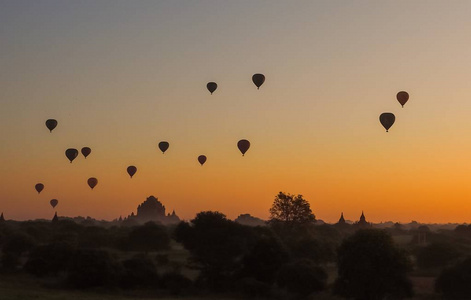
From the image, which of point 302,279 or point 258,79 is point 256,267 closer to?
point 302,279

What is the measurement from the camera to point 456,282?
6419 centimetres

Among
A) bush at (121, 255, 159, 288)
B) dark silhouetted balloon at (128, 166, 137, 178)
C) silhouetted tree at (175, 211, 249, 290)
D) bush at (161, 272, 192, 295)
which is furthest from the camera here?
dark silhouetted balloon at (128, 166, 137, 178)

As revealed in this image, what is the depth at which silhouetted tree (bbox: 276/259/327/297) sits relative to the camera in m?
65.9

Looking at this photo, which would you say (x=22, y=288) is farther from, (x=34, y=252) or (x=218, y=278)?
(x=218, y=278)

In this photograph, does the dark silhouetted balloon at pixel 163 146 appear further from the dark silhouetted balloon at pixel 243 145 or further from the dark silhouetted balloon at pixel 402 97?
the dark silhouetted balloon at pixel 402 97

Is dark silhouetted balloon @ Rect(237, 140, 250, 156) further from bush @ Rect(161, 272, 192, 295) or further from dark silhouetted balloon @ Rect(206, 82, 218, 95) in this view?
bush @ Rect(161, 272, 192, 295)

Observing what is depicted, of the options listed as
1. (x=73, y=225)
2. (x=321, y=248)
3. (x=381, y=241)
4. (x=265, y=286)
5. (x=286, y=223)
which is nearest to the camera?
(x=381, y=241)

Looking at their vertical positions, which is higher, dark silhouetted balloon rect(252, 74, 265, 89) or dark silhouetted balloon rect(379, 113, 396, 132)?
dark silhouetted balloon rect(252, 74, 265, 89)

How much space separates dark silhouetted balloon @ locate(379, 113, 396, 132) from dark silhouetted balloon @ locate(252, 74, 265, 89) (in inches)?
696

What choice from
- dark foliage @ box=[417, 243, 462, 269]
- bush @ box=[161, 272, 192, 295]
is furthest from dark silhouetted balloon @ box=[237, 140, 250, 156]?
bush @ box=[161, 272, 192, 295]

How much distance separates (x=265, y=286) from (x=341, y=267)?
933 centimetres

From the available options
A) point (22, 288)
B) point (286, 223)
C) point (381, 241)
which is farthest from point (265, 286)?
point (286, 223)

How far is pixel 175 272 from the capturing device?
242 ft

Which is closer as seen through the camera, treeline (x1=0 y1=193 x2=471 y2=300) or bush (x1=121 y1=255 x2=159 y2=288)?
treeline (x1=0 y1=193 x2=471 y2=300)
